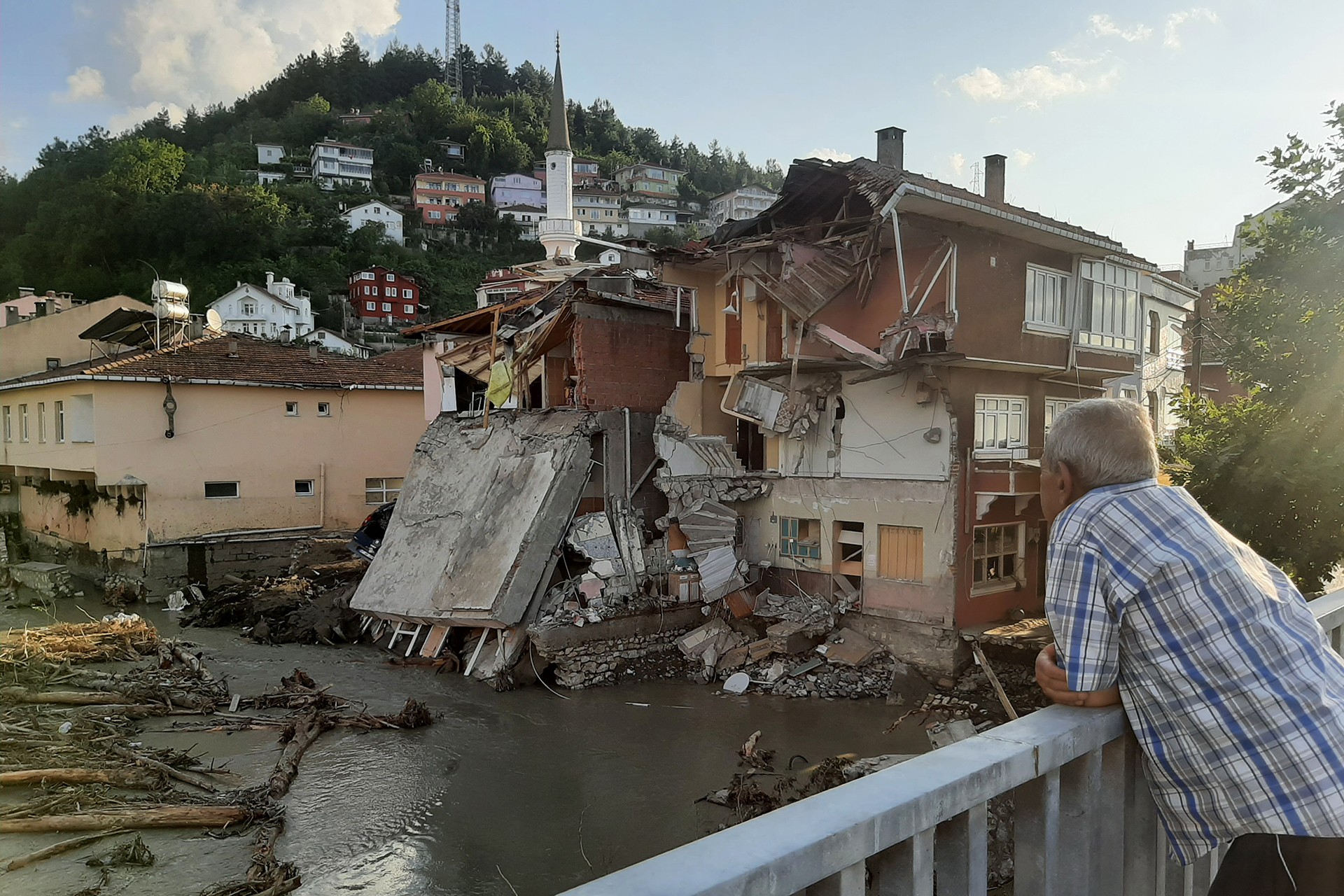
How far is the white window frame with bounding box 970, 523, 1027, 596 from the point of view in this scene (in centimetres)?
1512

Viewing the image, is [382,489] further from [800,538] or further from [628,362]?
[800,538]

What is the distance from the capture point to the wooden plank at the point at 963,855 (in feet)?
6.02

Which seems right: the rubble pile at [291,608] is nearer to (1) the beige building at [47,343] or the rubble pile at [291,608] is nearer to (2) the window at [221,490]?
(2) the window at [221,490]

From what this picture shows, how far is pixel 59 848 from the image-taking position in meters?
8.91

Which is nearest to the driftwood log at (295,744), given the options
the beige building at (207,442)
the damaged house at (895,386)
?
the damaged house at (895,386)

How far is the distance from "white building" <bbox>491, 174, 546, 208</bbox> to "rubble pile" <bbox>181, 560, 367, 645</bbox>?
2711 inches

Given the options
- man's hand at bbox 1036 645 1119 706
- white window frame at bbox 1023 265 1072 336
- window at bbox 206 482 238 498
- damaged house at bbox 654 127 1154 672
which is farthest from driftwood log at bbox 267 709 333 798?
white window frame at bbox 1023 265 1072 336

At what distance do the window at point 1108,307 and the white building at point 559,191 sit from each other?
21015 mm

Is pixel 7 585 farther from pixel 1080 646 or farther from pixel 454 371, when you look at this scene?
pixel 1080 646

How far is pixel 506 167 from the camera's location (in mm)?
93125

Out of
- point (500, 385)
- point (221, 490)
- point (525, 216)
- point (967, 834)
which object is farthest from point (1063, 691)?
point (525, 216)

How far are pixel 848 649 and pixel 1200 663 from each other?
14.3m

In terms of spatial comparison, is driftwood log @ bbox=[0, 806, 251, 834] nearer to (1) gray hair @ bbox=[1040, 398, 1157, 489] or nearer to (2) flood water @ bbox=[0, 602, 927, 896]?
(2) flood water @ bbox=[0, 602, 927, 896]

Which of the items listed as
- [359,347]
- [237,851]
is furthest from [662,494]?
[359,347]
